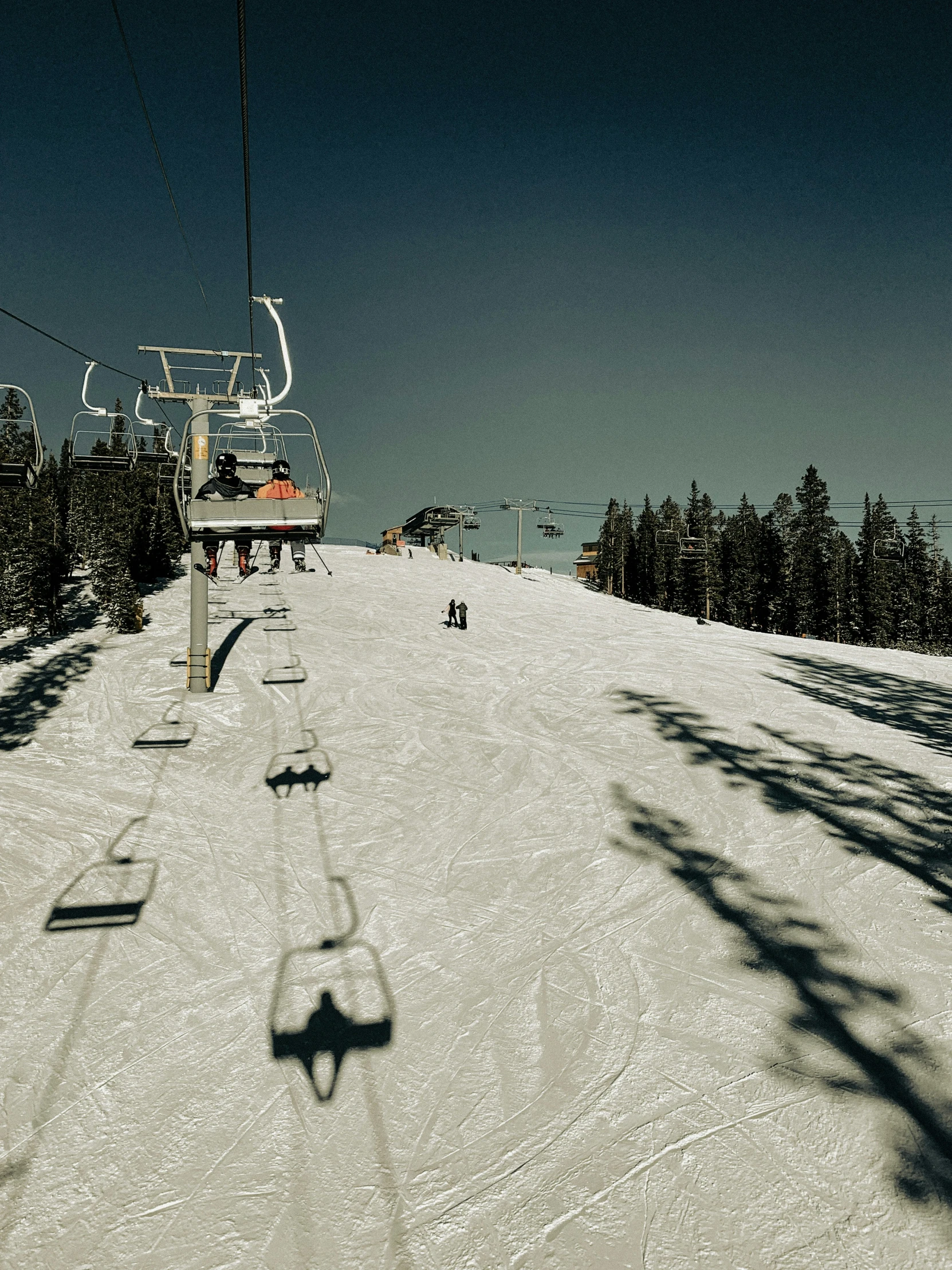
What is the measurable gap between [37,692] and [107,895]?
9.26m

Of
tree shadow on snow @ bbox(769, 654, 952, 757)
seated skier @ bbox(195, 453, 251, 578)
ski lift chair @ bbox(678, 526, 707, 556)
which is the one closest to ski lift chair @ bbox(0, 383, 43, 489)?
seated skier @ bbox(195, 453, 251, 578)

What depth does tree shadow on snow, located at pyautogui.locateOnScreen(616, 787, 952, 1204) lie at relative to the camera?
4246 millimetres

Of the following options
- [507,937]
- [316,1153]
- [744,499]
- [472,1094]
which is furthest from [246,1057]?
[744,499]

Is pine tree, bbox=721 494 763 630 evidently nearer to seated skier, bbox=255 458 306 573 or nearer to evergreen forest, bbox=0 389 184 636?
evergreen forest, bbox=0 389 184 636

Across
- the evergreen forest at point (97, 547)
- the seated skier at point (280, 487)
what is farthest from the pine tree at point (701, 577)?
the seated skier at point (280, 487)

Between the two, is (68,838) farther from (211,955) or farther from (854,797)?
(854,797)

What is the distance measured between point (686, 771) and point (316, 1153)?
8189 millimetres

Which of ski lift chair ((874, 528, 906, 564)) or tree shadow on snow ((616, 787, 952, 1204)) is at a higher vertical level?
ski lift chair ((874, 528, 906, 564))

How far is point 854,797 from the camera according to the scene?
9.61 metres

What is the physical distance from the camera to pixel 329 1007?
18.5 ft

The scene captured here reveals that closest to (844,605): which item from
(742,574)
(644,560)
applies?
(742,574)

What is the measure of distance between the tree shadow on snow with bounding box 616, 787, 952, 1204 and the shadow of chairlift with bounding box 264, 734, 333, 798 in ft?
19.9

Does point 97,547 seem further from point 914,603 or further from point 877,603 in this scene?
point 914,603

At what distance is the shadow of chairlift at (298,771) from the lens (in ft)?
34.9
